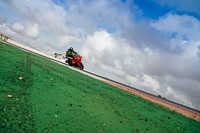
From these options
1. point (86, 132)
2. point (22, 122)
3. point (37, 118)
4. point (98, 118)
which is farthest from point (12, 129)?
point (98, 118)

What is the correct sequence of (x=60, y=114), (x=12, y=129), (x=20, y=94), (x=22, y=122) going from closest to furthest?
1. (x=12, y=129)
2. (x=22, y=122)
3. (x=60, y=114)
4. (x=20, y=94)

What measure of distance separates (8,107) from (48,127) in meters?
0.86

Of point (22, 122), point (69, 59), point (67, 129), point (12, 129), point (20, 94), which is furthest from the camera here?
point (69, 59)

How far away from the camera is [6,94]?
2.77 meters

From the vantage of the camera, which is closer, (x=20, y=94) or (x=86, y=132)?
(x=86, y=132)

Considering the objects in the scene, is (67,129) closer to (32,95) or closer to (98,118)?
(98,118)

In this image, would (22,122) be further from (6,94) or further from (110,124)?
(110,124)

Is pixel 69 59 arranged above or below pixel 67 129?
above

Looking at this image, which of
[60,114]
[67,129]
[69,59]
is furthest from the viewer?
[69,59]

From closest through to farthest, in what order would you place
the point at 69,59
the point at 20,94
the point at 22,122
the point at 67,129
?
1. the point at 22,122
2. the point at 67,129
3. the point at 20,94
4. the point at 69,59

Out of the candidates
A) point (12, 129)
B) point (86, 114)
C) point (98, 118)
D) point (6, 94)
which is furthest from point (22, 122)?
point (98, 118)

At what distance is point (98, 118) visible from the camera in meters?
3.15

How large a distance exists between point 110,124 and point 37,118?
1.64 meters

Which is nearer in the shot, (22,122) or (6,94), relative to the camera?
(22,122)
